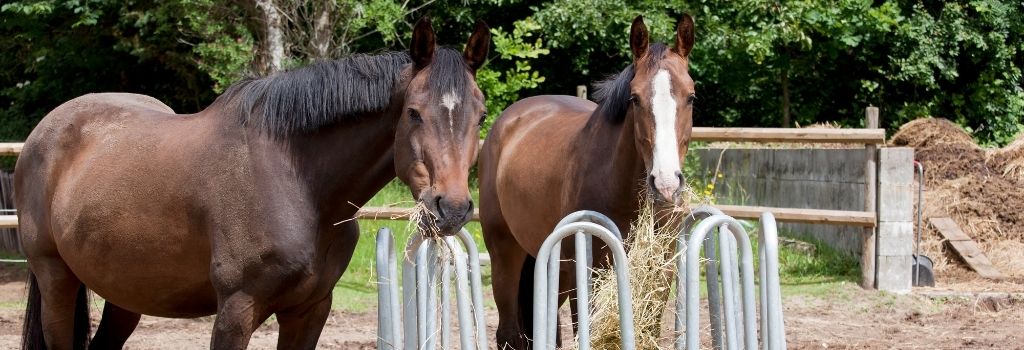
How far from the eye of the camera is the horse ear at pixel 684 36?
4.56 meters

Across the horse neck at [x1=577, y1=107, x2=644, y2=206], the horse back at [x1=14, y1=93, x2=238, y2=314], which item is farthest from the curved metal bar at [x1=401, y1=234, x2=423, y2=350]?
the horse neck at [x1=577, y1=107, x2=644, y2=206]

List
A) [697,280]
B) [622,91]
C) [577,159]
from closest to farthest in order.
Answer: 1. [697,280]
2. [622,91]
3. [577,159]

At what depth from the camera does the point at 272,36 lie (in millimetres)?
9469

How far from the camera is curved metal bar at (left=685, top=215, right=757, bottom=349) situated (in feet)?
10.1

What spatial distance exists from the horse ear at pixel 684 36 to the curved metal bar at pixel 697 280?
1.35 meters

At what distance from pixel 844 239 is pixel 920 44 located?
5617 millimetres

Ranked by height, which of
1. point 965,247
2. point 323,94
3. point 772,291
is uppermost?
point 323,94

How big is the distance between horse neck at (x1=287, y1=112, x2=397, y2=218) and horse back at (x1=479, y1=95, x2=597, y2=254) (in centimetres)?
135

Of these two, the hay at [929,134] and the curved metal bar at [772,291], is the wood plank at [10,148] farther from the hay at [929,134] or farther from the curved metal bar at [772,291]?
the hay at [929,134]

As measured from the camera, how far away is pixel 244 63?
31.7 feet

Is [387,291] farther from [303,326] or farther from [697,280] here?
[697,280]

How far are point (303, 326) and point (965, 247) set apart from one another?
6.91 metres

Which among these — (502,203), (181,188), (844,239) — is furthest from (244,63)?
(181,188)

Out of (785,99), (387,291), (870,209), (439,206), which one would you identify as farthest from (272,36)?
(785,99)
